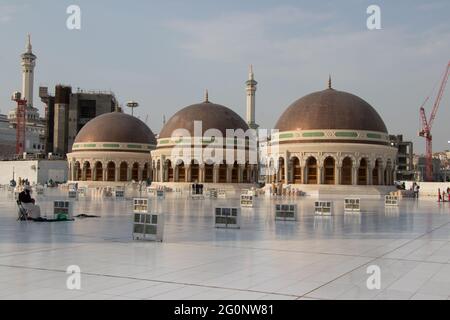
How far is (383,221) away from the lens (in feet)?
59.3

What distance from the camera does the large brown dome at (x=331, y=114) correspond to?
45031mm

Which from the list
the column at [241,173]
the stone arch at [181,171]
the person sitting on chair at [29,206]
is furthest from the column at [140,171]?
the person sitting on chair at [29,206]

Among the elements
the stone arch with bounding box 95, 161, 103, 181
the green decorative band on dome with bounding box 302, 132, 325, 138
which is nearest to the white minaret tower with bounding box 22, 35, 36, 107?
the stone arch with bounding box 95, 161, 103, 181

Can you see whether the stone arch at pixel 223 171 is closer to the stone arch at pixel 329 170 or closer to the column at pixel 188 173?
the column at pixel 188 173

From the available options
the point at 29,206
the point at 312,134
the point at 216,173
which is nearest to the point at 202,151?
the point at 216,173

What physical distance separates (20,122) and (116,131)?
55.2m

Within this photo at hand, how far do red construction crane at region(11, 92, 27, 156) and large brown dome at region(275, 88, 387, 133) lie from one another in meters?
69.6

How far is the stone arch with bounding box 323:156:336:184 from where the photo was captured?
44.2 meters

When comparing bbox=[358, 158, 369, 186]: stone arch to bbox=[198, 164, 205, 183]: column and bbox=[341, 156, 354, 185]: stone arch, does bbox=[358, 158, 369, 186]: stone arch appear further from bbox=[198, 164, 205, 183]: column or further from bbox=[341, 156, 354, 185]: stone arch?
bbox=[198, 164, 205, 183]: column

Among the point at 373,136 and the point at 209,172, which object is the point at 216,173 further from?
the point at 373,136

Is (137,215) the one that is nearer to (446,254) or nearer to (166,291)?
(166,291)

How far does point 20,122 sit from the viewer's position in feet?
356

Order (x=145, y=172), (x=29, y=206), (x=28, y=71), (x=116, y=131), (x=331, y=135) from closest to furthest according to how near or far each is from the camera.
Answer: (x=29, y=206), (x=331, y=135), (x=116, y=131), (x=145, y=172), (x=28, y=71)
